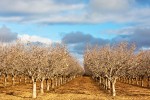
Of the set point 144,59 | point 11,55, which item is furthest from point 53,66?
point 144,59

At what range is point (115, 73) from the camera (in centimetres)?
6284

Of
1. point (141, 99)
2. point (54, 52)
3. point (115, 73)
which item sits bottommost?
point (141, 99)

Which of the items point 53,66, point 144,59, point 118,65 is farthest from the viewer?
point 144,59

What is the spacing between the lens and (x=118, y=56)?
6512cm

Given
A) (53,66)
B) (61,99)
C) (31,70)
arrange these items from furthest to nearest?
(53,66) → (31,70) → (61,99)

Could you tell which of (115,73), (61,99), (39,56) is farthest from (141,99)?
(39,56)

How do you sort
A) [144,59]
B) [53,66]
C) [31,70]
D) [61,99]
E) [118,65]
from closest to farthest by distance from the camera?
[61,99] → [31,70] → [118,65] → [53,66] → [144,59]

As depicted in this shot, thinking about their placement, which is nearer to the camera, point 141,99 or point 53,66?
point 141,99

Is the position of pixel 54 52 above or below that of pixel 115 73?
above

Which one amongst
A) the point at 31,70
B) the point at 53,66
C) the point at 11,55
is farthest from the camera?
the point at 11,55

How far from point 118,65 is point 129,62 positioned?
270cm

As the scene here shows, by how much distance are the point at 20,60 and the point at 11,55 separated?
3188 cm

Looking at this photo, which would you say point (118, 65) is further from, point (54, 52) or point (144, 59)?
point (144, 59)

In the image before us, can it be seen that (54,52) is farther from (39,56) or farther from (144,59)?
(144,59)
